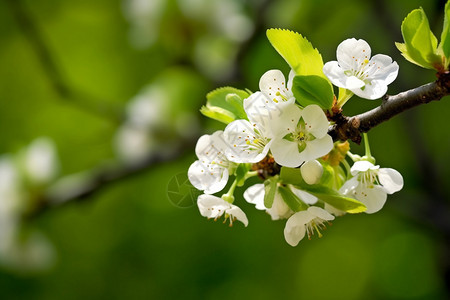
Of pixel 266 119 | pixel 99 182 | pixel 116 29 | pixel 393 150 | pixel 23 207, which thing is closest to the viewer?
pixel 266 119

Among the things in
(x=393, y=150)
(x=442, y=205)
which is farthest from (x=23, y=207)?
(x=393, y=150)

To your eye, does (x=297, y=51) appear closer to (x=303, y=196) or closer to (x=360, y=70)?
(x=360, y=70)

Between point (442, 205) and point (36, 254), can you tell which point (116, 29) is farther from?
point (442, 205)

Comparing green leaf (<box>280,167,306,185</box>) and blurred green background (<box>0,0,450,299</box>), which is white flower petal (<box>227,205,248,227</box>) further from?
blurred green background (<box>0,0,450,299</box>)

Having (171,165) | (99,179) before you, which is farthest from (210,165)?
(171,165)

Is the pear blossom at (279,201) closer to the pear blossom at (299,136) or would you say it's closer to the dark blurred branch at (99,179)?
the pear blossom at (299,136)

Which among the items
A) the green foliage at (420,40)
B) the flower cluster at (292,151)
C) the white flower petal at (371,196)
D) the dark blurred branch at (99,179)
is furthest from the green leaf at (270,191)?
the dark blurred branch at (99,179)

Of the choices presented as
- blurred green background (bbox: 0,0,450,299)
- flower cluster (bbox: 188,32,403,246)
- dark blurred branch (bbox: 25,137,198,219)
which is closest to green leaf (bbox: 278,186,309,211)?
flower cluster (bbox: 188,32,403,246)

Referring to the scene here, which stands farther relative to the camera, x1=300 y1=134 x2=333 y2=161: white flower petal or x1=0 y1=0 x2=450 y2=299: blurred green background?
x1=0 y1=0 x2=450 y2=299: blurred green background
